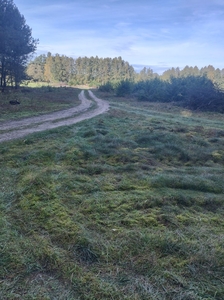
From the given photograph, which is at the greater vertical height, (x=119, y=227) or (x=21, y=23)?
(x=21, y=23)

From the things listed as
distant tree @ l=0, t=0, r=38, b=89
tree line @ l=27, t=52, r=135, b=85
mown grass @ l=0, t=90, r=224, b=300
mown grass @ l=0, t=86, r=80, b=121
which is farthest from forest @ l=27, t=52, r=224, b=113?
mown grass @ l=0, t=90, r=224, b=300

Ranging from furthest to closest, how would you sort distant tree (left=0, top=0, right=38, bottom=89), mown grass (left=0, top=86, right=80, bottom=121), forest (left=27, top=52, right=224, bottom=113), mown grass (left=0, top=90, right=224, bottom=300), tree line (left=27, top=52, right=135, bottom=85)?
tree line (left=27, top=52, right=135, bottom=85) → forest (left=27, top=52, right=224, bottom=113) → distant tree (left=0, top=0, right=38, bottom=89) → mown grass (left=0, top=86, right=80, bottom=121) → mown grass (left=0, top=90, right=224, bottom=300)

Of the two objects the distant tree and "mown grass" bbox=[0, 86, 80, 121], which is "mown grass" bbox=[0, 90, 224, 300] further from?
the distant tree

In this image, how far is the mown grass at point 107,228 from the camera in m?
2.54

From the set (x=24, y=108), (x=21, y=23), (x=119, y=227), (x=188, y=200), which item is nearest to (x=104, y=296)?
(x=119, y=227)

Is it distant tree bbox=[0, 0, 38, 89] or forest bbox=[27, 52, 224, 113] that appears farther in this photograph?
Result: forest bbox=[27, 52, 224, 113]

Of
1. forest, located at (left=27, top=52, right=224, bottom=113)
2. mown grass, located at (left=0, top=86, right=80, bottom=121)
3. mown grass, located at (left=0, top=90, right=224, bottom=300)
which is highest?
forest, located at (left=27, top=52, right=224, bottom=113)

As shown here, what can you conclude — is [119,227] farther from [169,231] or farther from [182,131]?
[182,131]

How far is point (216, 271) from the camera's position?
277 cm

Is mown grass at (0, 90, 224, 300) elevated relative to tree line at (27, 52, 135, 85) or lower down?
lower down

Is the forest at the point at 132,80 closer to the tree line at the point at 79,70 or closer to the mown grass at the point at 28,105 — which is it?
the tree line at the point at 79,70

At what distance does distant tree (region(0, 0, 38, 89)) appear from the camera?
75.5 ft

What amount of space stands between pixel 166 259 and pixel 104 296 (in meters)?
0.90

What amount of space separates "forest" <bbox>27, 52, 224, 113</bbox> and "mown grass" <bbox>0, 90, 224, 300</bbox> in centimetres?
2182
